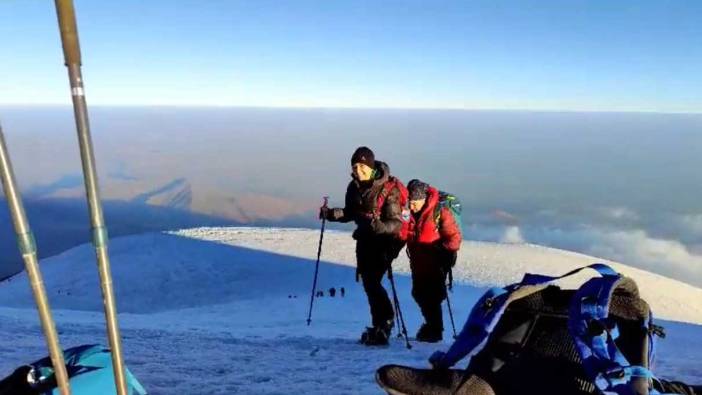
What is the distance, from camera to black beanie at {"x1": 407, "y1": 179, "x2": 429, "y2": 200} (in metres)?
8.05

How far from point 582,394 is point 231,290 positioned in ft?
60.2

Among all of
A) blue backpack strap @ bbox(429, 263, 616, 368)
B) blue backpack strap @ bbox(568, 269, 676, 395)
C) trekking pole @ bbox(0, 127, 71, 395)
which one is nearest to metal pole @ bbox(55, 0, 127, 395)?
trekking pole @ bbox(0, 127, 71, 395)

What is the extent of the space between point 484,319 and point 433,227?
16.6 ft

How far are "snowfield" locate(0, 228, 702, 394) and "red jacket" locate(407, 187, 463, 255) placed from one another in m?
1.37

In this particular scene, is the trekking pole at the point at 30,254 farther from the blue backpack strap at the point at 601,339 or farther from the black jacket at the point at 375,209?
the black jacket at the point at 375,209

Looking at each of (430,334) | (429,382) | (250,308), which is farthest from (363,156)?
(250,308)

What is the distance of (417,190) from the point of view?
804 centimetres

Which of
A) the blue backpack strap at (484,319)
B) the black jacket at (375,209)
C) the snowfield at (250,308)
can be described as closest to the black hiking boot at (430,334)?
the snowfield at (250,308)

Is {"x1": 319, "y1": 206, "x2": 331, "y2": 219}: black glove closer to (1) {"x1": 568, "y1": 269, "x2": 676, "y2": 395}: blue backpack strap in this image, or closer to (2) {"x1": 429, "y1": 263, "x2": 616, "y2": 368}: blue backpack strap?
(2) {"x1": 429, "y1": 263, "x2": 616, "y2": 368}: blue backpack strap

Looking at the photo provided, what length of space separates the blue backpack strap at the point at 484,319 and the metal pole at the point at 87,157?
1.56m

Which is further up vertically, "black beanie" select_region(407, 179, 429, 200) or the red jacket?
"black beanie" select_region(407, 179, 429, 200)

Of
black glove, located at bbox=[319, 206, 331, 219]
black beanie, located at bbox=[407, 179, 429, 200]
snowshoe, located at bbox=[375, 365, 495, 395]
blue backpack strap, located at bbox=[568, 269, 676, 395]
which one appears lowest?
snowshoe, located at bbox=[375, 365, 495, 395]

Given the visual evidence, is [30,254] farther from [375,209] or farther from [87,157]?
[375,209]

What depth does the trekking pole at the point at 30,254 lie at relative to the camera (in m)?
2.34
